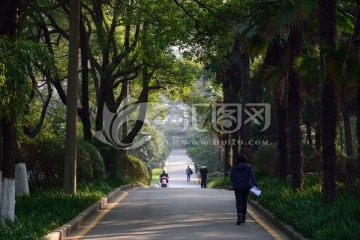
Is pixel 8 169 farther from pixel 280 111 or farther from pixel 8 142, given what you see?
pixel 280 111

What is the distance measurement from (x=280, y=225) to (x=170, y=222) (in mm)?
2683

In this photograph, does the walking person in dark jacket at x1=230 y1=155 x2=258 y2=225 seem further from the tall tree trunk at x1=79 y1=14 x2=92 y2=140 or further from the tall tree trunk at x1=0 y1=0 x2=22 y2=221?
the tall tree trunk at x1=79 y1=14 x2=92 y2=140

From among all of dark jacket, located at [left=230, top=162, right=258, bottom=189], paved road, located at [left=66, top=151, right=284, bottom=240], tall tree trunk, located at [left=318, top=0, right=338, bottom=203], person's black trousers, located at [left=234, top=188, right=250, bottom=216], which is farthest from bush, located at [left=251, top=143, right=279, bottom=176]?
tall tree trunk, located at [left=318, top=0, right=338, bottom=203]

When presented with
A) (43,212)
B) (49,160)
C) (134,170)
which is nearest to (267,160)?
(49,160)

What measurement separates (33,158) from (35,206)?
259 inches

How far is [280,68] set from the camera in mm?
18938

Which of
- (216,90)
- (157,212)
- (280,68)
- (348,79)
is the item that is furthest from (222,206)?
(216,90)

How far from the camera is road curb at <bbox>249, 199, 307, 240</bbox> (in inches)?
456

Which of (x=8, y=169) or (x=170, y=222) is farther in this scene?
(x=170, y=222)

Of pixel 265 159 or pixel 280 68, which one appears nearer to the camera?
pixel 280 68

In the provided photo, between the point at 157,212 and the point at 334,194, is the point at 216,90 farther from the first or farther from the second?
the point at 334,194

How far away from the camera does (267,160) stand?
94.2 ft

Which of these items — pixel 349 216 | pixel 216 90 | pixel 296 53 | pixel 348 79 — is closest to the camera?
pixel 349 216

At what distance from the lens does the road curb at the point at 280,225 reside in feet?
38.0
